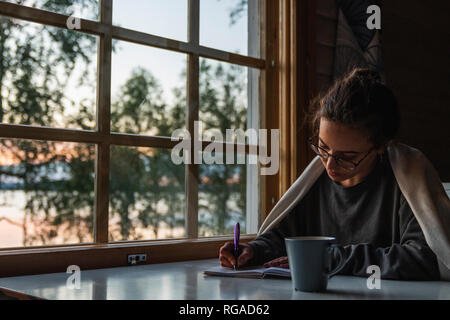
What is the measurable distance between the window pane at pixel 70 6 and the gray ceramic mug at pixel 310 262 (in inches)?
39.7

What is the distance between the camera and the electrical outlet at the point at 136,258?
1.54m

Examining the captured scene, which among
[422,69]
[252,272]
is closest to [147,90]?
[252,272]

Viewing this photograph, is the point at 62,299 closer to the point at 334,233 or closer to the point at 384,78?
the point at 334,233

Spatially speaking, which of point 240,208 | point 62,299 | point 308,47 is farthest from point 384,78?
point 62,299

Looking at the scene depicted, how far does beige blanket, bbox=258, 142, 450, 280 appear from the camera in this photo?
1.27m

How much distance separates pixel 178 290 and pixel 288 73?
1308mm

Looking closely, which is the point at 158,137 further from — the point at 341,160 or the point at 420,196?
the point at 420,196

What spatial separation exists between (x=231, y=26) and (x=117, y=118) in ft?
2.27

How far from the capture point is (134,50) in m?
1.73

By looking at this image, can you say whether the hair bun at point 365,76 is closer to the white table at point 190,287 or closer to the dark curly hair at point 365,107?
the dark curly hair at point 365,107

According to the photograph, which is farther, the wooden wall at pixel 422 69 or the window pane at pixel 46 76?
the wooden wall at pixel 422 69

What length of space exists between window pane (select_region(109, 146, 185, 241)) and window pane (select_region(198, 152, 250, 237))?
101 millimetres

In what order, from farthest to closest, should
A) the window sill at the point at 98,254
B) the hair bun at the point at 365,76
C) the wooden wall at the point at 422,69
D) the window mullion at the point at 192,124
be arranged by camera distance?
the wooden wall at the point at 422,69 < the window mullion at the point at 192,124 < the hair bun at the point at 365,76 < the window sill at the point at 98,254


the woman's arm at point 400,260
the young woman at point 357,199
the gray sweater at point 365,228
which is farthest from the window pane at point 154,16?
the woman's arm at point 400,260
